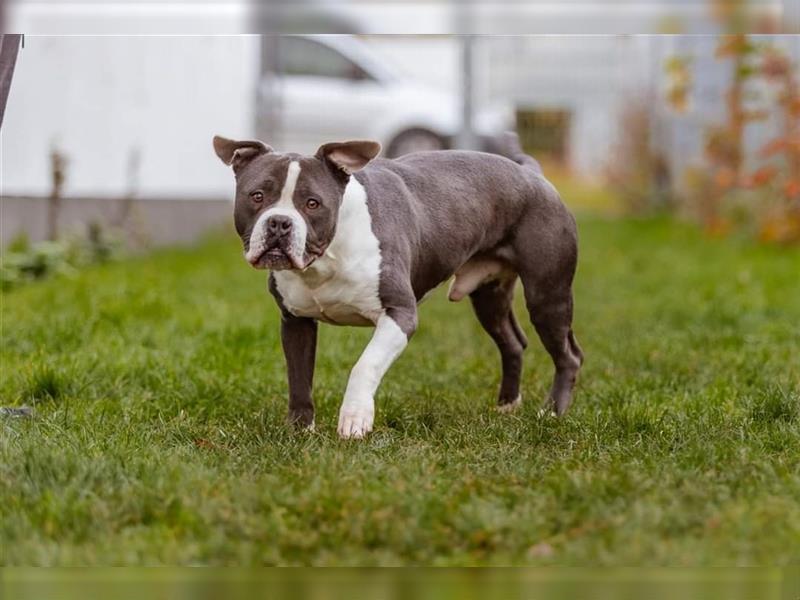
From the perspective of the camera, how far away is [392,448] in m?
3.99

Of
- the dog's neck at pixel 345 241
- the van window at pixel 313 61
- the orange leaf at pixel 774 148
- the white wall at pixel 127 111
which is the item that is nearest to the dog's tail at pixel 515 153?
the dog's neck at pixel 345 241

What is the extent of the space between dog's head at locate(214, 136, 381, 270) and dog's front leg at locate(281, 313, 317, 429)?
0.45 metres

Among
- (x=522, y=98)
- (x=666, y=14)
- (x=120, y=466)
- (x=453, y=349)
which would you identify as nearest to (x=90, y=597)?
(x=120, y=466)

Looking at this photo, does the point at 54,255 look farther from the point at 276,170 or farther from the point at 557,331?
the point at 276,170

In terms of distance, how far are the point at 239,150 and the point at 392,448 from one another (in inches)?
41.7

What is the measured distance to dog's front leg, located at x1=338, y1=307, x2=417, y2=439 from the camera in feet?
13.1

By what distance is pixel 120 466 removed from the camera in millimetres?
3623

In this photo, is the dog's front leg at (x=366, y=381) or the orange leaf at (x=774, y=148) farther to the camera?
the orange leaf at (x=774, y=148)

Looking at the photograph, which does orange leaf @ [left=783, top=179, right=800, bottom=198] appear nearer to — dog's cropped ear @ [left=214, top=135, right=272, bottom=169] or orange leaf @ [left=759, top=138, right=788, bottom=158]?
orange leaf @ [left=759, top=138, right=788, bottom=158]

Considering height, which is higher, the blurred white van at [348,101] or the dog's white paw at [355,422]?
the blurred white van at [348,101]

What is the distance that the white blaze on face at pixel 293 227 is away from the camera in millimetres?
3814

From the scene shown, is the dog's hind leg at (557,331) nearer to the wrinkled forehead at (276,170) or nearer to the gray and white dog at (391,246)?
the gray and white dog at (391,246)

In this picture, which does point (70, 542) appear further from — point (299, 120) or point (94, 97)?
point (299, 120)

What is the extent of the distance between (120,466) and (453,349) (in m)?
2.86
